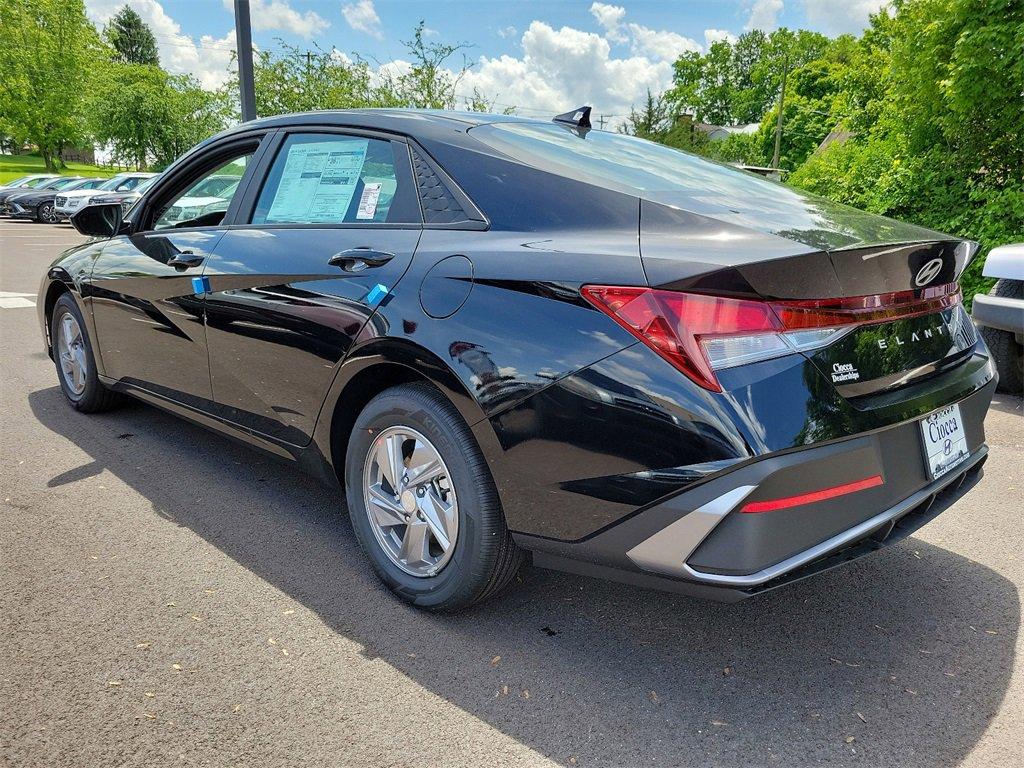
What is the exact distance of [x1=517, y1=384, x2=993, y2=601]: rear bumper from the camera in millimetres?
1879

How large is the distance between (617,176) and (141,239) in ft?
8.57

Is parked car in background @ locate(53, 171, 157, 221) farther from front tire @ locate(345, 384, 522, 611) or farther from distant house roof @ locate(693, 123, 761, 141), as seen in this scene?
distant house roof @ locate(693, 123, 761, 141)

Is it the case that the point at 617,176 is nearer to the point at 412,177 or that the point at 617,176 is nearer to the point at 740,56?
the point at 412,177

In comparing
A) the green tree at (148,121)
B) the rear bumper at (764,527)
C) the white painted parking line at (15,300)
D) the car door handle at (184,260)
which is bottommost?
the white painted parking line at (15,300)

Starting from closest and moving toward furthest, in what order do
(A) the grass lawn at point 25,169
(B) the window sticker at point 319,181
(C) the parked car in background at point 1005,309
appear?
(B) the window sticker at point 319,181, (C) the parked car in background at point 1005,309, (A) the grass lawn at point 25,169

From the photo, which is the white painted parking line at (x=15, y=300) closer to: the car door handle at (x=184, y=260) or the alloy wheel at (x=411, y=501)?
the car door handle at (x=184, y=260)

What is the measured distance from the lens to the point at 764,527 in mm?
1899

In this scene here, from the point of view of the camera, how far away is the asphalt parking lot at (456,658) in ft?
6.61

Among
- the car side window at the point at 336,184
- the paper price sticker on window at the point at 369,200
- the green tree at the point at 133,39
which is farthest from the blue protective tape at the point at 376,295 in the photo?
the green tree at the point at 133,39

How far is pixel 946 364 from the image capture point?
233cm

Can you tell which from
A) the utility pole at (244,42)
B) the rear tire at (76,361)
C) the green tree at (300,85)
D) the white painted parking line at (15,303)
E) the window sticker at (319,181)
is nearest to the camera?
the window sticker at (319,181)

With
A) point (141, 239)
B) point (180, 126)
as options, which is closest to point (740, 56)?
point (180, 126)

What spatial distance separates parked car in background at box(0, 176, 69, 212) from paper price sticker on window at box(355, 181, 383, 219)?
94.8 ft

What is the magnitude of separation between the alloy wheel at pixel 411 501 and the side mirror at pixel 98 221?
2.49 metres
